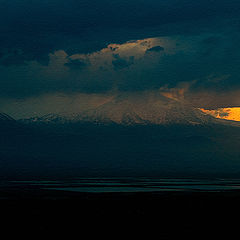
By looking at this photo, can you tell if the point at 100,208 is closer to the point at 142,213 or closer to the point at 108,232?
the point at 142,213

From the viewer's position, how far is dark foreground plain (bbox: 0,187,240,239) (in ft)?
150

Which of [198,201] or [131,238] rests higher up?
[198,201]

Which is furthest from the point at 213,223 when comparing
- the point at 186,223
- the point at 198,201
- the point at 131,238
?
the point at 198,201

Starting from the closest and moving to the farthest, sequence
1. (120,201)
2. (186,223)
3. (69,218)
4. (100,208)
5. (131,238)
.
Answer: (131,238)
(186,223)
(69,218)
(100,208)
(120,201)

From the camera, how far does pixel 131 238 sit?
4253 cm

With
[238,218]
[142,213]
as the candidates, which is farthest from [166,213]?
[238,218]

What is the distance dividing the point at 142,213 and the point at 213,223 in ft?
43.7

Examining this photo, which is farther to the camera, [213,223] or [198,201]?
[198,201]

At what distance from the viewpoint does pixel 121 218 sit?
59.2 meters

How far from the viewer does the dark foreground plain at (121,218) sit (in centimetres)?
4572

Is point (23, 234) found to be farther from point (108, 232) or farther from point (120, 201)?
point (120, 201)

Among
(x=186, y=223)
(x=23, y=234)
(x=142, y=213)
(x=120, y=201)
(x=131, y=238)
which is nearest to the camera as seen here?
(x=131, y=238)

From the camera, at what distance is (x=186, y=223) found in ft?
176

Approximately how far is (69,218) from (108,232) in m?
13.0
